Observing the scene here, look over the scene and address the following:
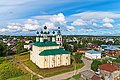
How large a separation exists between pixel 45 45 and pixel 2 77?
1274cm

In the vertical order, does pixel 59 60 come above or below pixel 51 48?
below

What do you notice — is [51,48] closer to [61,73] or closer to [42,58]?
[42,58]

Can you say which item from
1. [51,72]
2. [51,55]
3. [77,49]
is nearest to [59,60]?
[51,55]

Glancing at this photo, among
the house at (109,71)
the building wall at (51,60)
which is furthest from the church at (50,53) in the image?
the house at (109,71)

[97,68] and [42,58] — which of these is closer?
[97,68]

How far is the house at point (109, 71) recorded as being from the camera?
116 feet

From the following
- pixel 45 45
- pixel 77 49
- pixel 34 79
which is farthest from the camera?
pixel 77 49

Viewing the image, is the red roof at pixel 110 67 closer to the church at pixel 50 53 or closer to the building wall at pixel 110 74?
the building wall at pixel 110 74

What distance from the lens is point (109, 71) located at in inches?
1405

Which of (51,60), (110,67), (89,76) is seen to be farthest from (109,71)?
(51,60)

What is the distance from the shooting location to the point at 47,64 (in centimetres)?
4288

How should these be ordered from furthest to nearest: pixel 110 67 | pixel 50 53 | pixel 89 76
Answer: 1. pixel 50 53
2. pixel 110 67
3. pixel 89 76

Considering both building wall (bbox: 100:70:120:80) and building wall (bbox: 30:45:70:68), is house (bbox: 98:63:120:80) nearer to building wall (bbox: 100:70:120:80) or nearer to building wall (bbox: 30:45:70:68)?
building wall (bbox: 100:70:120:80)

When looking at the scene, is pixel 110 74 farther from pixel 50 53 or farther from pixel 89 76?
pixel 50 53
